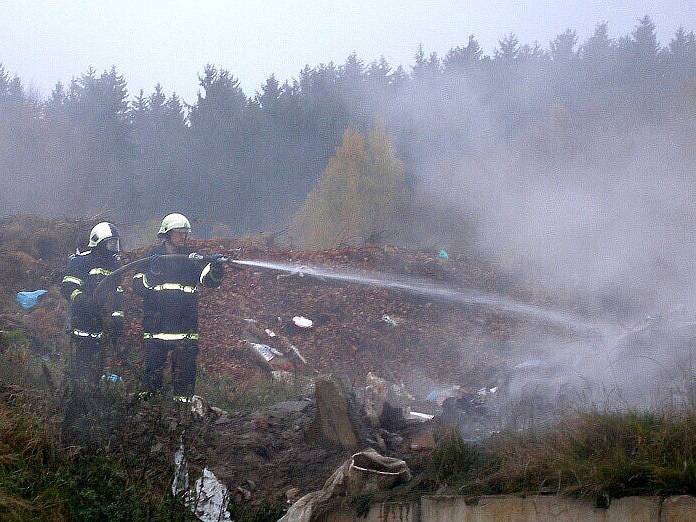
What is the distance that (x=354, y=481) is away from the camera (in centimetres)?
555

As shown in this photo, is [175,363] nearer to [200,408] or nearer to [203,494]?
[200,408]

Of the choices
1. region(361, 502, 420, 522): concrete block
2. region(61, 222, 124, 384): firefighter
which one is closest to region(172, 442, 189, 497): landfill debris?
region(361, 502, 420, 522): concrete block

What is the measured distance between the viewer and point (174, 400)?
6695 mm

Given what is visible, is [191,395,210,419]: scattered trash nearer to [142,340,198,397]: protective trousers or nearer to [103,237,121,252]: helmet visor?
[142,340,198,397]: protective trousers

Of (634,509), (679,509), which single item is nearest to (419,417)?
(634,509)

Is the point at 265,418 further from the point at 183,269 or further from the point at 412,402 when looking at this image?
the point at 412,402

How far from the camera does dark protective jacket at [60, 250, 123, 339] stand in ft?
28.3

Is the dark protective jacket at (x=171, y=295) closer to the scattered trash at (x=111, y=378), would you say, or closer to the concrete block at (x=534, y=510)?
the scattered trash at (x=111, y=378)

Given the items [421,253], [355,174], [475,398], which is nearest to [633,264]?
[421,253]

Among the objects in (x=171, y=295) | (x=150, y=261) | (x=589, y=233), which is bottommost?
(x=171, y=295)

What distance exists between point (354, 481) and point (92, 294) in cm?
417

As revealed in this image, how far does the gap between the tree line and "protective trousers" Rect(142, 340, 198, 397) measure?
25.0 m

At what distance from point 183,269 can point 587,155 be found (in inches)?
710

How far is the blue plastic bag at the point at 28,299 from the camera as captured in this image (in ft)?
41.6
